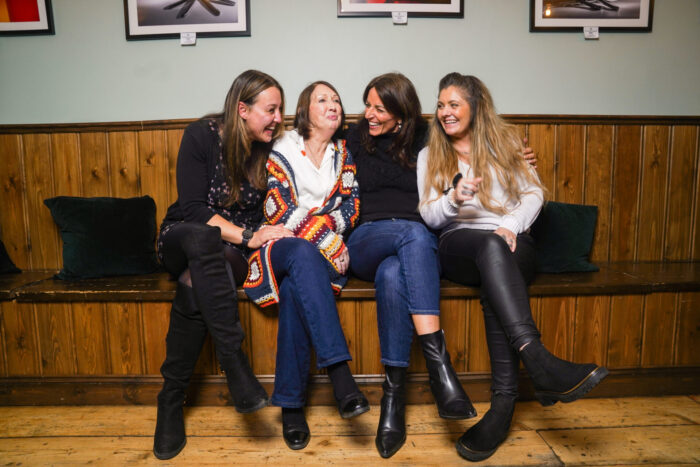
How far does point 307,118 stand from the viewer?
1818 millimetres

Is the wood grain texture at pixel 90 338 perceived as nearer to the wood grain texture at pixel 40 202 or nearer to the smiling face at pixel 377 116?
the wood grain texture at pixel 40 202

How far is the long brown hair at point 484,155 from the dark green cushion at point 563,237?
12.9 inches

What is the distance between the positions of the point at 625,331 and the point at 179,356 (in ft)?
5.28

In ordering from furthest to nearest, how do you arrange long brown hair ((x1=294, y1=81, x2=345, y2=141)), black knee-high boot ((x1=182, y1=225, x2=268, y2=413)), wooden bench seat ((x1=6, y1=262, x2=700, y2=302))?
long brown hair ((x1=294, y1=81, x2=345, y2=141))
wooden bench seat ((x1=6, y1=262, x2=700, y2=302))
black knee-high boot ((x1=182, y1=225, x2=268, y2=413))

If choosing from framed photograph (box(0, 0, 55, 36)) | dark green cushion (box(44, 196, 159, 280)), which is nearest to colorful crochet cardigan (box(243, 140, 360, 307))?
dark green cushion (box(44, 196, 159, 280))

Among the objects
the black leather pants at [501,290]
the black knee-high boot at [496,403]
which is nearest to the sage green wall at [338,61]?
the black leather pants at [501,290]

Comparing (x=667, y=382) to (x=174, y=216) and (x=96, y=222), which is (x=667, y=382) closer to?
(x=174, y=216)

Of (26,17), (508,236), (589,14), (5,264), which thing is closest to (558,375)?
(508,236)

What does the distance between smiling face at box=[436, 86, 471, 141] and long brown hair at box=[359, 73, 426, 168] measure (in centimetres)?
13

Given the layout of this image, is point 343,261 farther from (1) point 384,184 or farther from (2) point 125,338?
(2) point 125,338

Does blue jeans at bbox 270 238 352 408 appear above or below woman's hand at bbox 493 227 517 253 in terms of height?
below

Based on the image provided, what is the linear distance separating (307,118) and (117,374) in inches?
47.4

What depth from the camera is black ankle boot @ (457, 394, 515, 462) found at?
1377mm

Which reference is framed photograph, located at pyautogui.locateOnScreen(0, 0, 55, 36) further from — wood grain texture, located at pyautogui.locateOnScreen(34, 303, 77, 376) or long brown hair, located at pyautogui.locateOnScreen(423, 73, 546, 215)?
long brown hair, located at pyautogui.locateOnScreen(423, 73, 546, 215)
